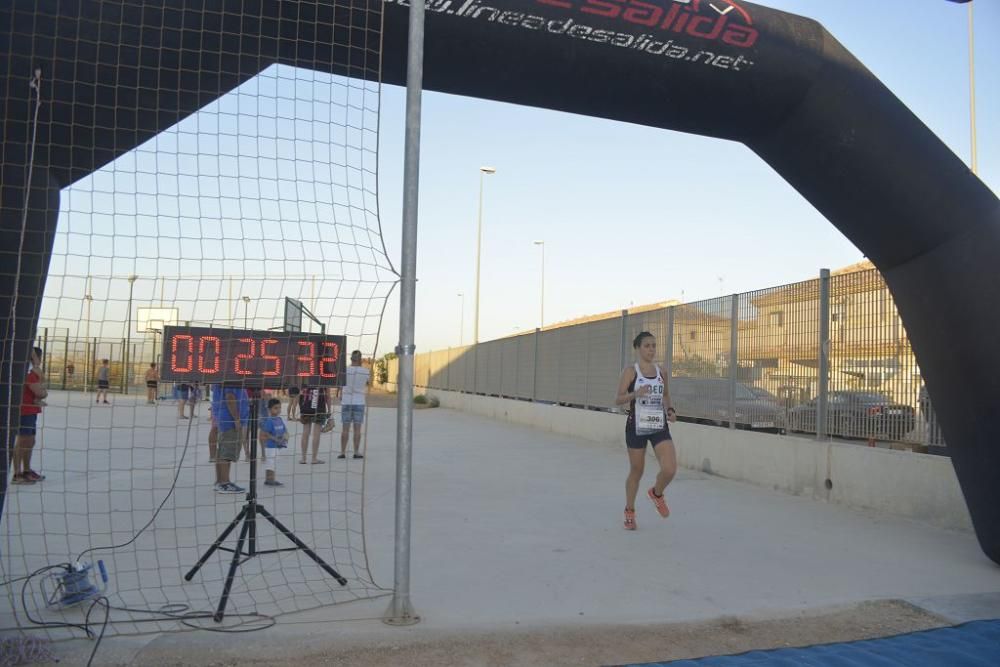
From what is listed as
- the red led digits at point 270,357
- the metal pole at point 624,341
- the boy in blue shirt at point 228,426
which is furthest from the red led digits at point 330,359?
the metal pole at point 624,341

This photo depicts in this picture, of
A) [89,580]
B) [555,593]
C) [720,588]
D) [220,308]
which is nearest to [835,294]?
[720,588]

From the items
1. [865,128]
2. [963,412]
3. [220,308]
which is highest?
[865,128]

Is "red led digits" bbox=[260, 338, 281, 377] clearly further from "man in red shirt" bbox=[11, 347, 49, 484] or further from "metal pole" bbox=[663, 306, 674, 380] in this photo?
"metal pole" bbox=[663, 306, 674, 380]

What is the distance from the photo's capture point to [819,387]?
8516mm

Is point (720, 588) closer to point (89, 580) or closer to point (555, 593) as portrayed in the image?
point (555, 593)

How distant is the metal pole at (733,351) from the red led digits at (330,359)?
709 cm

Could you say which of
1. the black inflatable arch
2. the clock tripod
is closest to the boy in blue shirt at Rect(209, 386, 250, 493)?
the clock tripod

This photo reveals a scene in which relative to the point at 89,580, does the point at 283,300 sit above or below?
above

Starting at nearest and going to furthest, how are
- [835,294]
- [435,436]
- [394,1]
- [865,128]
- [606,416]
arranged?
[394,1], [865,128], [835,294], [606,416], [435,436]

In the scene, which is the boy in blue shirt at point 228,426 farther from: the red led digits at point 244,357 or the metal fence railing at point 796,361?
the metal fence railing at point 796,361

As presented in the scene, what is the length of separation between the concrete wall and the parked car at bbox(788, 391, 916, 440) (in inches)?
6.4

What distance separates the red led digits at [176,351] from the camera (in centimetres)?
407

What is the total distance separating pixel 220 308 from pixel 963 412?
494 cm

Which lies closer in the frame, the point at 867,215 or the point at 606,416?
the point at 867,215
